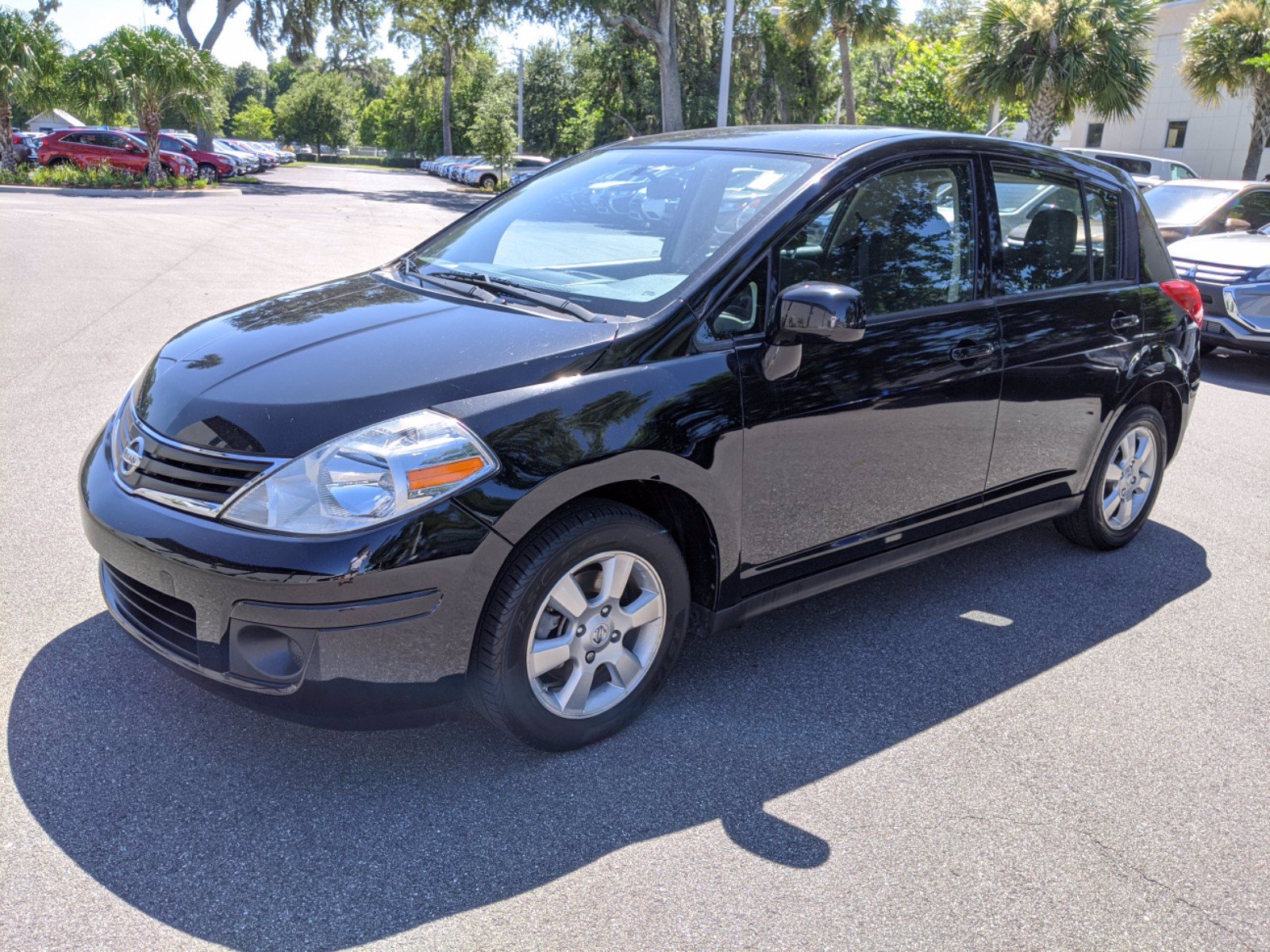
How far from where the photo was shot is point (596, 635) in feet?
10.0

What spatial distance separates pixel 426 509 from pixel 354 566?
0.22 metres

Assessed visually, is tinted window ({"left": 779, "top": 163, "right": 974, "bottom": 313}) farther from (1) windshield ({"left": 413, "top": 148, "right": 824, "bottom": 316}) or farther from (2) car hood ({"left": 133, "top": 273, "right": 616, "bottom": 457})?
(2) car hood ({"left": 133, "top": 273, "right": 616, "bottom": 457})

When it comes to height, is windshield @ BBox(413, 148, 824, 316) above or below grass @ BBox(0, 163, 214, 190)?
above

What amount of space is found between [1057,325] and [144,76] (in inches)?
1151

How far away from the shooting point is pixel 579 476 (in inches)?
112

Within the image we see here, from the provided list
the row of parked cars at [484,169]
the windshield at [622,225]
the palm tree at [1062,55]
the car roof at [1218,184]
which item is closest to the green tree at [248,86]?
the row of parked cars at [484,169]

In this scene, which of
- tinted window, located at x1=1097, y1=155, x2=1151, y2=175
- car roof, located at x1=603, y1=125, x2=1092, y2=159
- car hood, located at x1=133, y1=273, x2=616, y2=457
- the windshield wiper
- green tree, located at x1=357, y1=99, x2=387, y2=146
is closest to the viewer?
car hood, located at x1=133, y1=273, x2=616, y2=457

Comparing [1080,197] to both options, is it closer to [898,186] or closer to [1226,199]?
[898,186]

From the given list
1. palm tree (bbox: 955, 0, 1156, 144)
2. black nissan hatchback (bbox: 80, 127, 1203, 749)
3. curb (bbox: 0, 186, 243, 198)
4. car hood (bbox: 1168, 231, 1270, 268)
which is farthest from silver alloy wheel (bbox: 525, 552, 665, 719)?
curb (bbox: 0, 186, 243, 198)

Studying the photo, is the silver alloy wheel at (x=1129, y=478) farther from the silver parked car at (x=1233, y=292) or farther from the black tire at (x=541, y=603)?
the silver parked car at (x=1233, y=292)

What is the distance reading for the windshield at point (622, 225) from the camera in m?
3.35

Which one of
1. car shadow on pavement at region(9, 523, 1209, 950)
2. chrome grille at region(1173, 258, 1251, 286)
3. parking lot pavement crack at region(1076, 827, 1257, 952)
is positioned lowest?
parking lot pavement crack at region(1076, 827, 1257, 952)

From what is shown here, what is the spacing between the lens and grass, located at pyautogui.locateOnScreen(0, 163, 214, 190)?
28.8 m

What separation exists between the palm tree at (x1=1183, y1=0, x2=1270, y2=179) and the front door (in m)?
26.4
